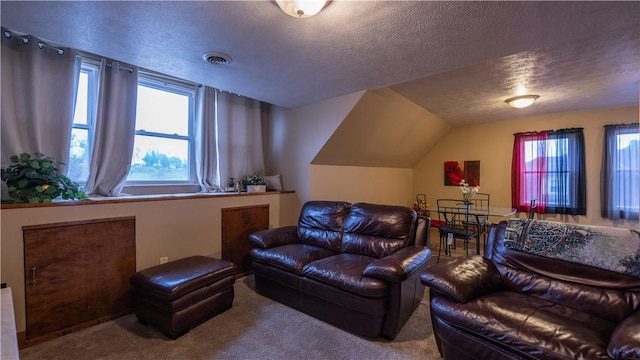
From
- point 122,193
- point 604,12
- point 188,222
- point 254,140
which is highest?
point 604,12

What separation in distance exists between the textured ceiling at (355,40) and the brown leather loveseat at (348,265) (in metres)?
1.53

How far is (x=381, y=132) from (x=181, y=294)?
11.3ft

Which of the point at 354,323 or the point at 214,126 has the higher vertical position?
the point at 214,126

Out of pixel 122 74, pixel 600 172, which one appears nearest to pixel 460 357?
pixel 122 74

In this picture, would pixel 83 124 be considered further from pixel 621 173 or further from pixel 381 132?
pixel 621 173

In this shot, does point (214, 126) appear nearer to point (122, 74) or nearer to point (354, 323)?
point (122, 74)

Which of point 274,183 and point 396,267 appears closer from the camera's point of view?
point 396,267

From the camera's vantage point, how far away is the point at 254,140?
4.22m

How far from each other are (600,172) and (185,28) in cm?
633

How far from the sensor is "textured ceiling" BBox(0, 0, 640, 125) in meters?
1.71

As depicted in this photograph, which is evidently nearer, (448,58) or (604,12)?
(604,12)

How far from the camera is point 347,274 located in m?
2.29

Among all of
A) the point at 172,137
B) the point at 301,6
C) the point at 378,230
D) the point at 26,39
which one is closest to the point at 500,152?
the point at 378,230

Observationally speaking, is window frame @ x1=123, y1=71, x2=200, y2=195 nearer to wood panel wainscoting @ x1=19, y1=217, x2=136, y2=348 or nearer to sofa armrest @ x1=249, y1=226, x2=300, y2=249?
wood panel wainscoting @ x1=19, y1=217, x2=136, y2=348
